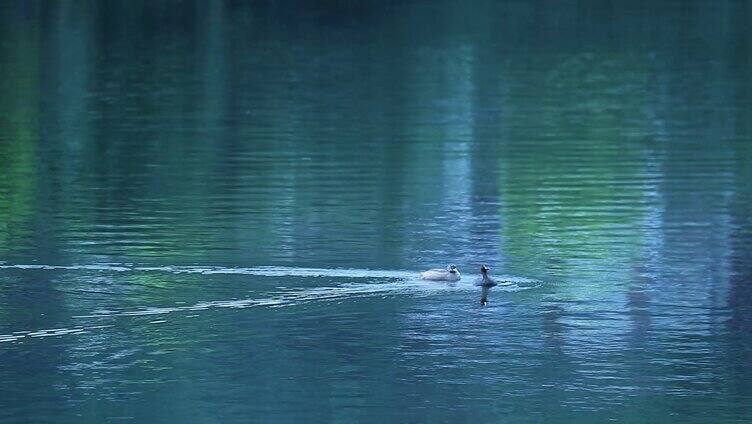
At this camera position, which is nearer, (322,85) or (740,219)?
(740,219)

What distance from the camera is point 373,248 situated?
120 ft

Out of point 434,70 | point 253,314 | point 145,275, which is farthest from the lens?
point 434,70

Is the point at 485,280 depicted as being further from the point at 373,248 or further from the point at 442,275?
the point at 373,248

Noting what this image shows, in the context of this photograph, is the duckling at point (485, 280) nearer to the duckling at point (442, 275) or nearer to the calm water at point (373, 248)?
the calm water at point (373, 248)

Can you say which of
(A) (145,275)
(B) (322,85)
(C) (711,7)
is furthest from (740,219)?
(C) (711,7)

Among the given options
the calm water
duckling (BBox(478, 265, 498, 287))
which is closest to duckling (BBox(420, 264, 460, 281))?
the calm water

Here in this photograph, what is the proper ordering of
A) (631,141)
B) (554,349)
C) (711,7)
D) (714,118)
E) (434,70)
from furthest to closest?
(711,7) < (434,70) < (714,118) < (631,141) < (554,349)

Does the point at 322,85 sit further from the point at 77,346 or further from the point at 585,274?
the point at 77,346

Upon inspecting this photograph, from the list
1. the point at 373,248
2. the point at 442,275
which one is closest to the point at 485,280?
the point at 442,275

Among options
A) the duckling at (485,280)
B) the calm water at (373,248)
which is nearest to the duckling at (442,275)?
the calm water at (373,248)

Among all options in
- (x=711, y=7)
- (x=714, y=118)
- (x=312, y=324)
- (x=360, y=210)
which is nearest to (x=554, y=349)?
(x=312, y=324)

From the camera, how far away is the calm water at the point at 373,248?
89.0 feet

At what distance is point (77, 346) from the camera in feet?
96.2

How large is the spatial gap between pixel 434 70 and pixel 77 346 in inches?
2268
